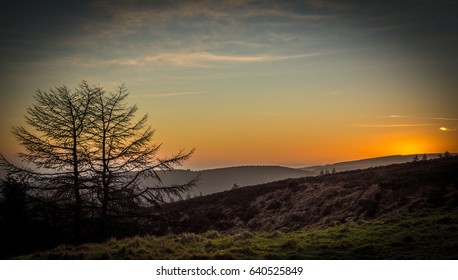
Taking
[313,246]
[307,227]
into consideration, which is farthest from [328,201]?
[313,246]

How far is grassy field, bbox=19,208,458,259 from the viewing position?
1212 centimetres

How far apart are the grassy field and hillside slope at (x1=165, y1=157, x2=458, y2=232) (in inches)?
130

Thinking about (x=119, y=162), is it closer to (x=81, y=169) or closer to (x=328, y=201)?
(x=81, y=169)

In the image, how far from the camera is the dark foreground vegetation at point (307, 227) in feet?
41.2

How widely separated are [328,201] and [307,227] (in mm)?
5899

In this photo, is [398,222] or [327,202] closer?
[398,222]

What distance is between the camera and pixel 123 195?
16422 millimetres

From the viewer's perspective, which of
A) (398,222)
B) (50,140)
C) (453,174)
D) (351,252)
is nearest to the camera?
(351,252)

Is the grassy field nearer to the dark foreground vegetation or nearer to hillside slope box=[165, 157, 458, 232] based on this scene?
the dark foreground vegetation

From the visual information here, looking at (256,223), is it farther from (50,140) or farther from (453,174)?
(50,140)

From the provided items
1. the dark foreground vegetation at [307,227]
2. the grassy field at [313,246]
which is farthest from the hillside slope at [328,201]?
the grassy field at [313,246]
